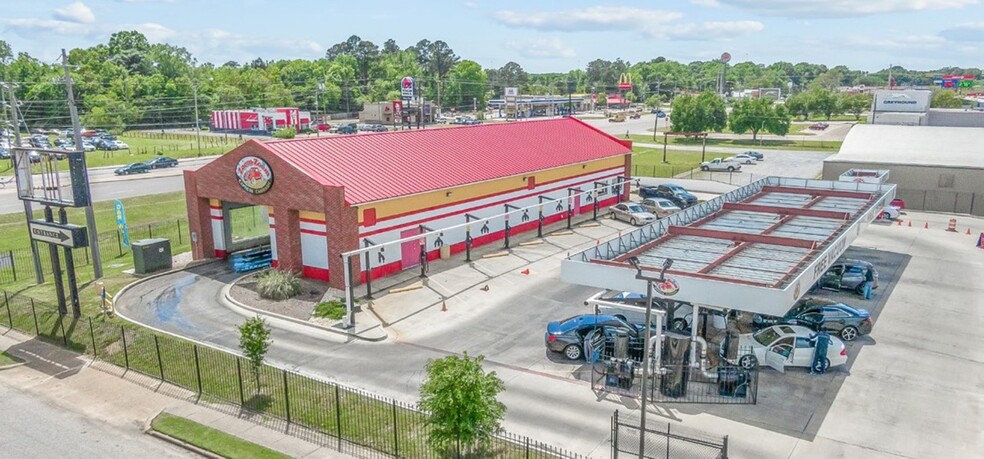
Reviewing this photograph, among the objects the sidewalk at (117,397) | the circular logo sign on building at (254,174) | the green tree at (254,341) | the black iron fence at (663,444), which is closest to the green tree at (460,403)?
the black iron fence at (663,444)

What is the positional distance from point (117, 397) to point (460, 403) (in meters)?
12.8

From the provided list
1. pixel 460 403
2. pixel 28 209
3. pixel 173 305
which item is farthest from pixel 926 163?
pixel 28 209

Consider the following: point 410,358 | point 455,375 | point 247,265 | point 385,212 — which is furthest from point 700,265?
point 247,265

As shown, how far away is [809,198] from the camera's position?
129 ft

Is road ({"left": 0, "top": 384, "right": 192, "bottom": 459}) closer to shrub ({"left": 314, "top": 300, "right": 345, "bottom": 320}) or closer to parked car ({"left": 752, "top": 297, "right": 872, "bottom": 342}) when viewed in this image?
shrub ({"left": 314, "top": 300, "right": 345, "bottom": 320})

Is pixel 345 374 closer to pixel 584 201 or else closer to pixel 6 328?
pixel 6 328

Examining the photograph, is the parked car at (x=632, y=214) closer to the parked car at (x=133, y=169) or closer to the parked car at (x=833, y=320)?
the parked car at (x=833, y=320)

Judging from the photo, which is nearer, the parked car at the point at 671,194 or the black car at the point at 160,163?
the parked car at the point at 671,194

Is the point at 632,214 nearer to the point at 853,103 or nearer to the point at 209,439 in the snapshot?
the point at 209,439

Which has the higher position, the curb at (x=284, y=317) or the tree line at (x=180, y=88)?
the tree line at (x=180, y=88)

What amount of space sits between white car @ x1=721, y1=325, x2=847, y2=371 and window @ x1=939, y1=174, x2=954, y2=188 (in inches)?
1475

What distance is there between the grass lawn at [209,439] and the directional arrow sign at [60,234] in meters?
10.1

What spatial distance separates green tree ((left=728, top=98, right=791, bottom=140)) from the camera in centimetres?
10325

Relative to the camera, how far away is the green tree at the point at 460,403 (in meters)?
15.8
